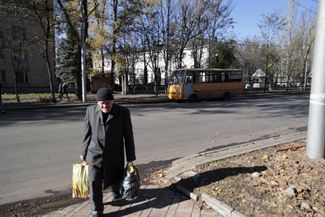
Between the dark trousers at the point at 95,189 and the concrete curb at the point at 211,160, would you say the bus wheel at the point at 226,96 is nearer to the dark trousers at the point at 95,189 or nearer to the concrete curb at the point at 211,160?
the concrete curb at the point at 211,160

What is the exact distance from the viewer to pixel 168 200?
16.1 feet

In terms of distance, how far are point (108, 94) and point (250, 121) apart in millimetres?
10615

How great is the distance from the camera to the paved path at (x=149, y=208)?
446cm

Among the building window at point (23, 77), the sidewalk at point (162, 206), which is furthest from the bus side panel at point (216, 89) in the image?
the building window at point (23, 77)

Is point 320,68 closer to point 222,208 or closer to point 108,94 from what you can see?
point 222,208

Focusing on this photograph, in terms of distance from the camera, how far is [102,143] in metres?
4.34

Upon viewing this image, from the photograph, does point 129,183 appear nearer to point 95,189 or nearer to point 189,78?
point 95,189

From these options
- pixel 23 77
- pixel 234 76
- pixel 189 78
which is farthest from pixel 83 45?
pixel 23 77

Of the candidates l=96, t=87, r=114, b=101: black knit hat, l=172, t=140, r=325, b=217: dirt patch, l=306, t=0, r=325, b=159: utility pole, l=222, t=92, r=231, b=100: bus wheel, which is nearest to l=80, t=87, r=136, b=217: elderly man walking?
l=96, t=87, r=114, b=101: black knit hat

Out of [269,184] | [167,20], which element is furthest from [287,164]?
[167,20]

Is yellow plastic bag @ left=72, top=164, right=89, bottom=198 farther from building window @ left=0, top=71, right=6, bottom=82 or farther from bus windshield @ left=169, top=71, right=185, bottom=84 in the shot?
building window @ left=0, top=71, right=6, bottom=82

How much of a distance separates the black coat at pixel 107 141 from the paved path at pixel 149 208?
38 cm

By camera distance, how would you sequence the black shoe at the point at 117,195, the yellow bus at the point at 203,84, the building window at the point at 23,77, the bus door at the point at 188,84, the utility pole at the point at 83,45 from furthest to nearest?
the building window at the point at 23,77 → the yellow bus at the point at 203,84 → the bus door at the point at 188,84 → the utility pole at the point at 83,45 → the black shoe at the point at 117,195

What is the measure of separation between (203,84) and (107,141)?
2412cm
